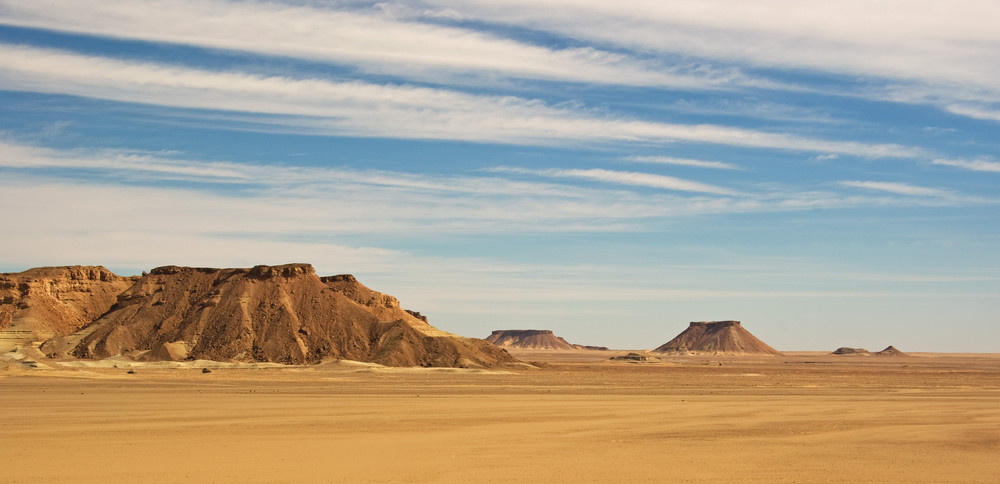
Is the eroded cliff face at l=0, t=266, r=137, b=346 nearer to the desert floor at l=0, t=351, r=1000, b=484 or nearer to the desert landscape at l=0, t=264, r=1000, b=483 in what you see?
the desert landscape at l=0, t=264, r=1000, b=483

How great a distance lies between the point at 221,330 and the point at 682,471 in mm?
78603

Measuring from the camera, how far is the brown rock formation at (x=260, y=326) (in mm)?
88000

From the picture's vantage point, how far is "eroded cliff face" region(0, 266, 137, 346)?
9469cm

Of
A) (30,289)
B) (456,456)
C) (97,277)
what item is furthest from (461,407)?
(97,277)

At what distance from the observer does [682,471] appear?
61.9 ft

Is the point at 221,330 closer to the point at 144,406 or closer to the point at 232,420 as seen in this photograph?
the point at 144,406

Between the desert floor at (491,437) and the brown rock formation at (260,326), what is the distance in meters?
41.0

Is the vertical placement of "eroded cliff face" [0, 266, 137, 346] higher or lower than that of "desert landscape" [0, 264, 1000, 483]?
higher

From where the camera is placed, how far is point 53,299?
102 meters

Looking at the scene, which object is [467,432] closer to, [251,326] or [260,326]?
[260,326]

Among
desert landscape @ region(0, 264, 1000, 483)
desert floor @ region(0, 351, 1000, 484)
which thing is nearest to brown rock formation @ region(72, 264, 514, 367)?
desert landscape @ region(0, 264, 1000, 483)

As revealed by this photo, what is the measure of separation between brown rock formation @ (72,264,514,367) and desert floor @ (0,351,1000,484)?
134ft

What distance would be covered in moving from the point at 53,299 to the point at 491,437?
91192mm

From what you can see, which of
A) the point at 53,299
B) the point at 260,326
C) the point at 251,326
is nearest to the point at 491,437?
the point at 260,326
